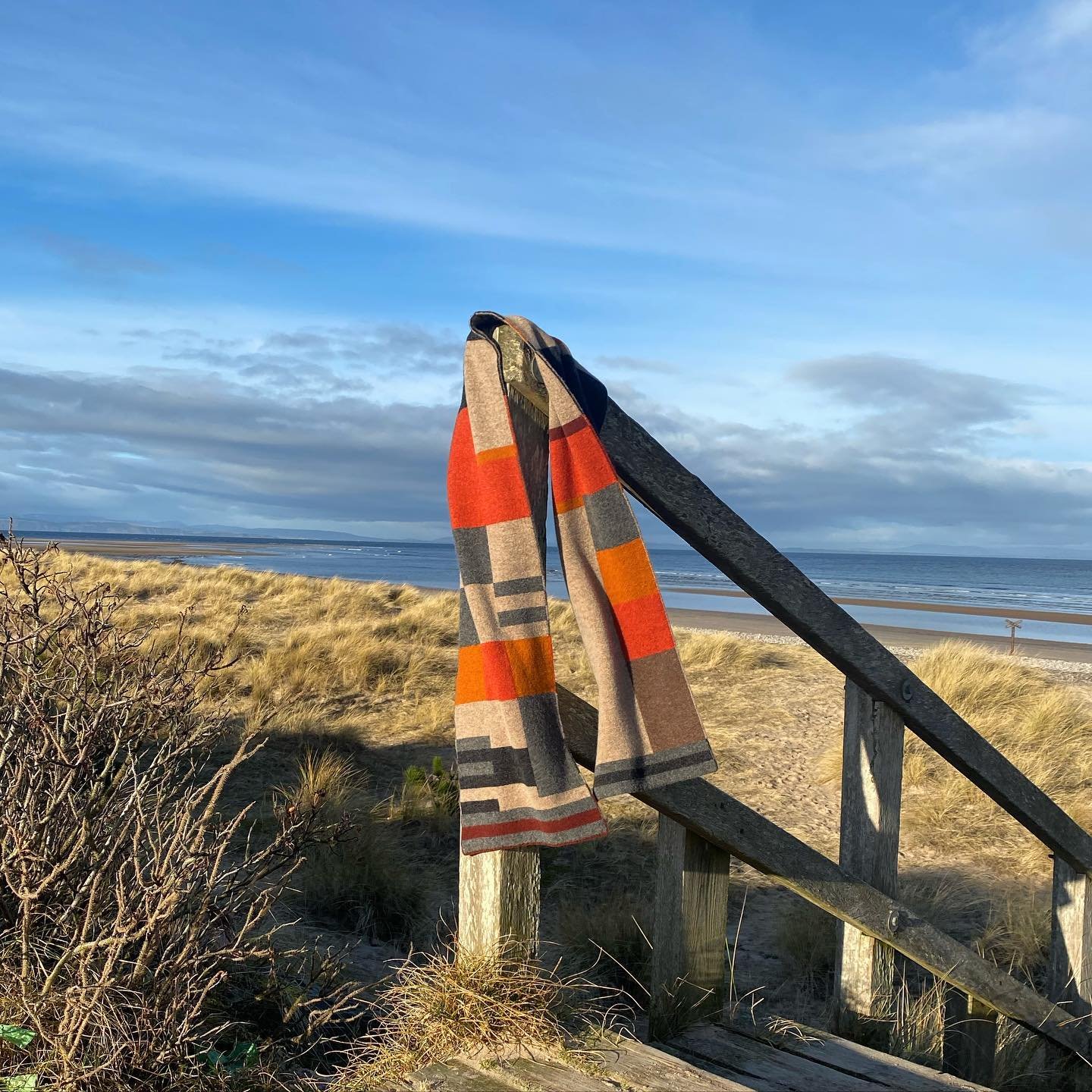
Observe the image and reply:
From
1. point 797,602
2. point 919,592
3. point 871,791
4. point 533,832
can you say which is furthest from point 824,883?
point 919,592

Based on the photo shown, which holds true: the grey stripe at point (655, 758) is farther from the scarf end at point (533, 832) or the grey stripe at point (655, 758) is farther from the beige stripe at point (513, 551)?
the beige stripe at point (513, 551)

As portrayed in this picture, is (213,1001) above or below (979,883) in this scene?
above

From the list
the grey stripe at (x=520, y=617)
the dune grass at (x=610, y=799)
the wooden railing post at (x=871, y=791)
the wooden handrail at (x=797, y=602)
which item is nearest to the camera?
the grey stripe at (x=520, y=617)

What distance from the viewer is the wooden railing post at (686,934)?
2840 mm

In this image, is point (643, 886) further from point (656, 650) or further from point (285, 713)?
point (285, 713)

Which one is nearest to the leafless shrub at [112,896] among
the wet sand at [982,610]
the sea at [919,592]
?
the sea at [919,592]

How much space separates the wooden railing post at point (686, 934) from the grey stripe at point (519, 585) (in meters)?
1.08

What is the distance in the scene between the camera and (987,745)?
3506mm

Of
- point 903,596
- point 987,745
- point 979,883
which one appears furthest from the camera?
point 903,596

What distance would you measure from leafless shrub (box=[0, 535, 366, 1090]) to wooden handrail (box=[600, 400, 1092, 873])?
131cm

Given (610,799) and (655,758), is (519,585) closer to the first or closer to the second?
(655,758)

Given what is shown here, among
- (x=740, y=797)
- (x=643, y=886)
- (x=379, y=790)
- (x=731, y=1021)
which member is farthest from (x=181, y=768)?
(x=731, y=1021)

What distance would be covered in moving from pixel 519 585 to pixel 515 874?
2.53ft

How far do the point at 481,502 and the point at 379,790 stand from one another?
5.88 metres
